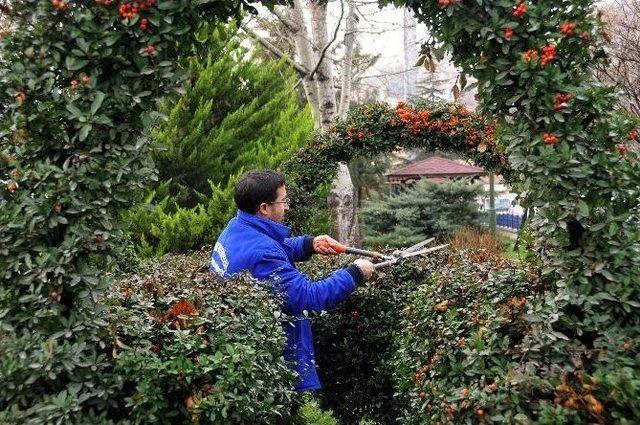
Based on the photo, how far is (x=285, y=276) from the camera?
3219mm

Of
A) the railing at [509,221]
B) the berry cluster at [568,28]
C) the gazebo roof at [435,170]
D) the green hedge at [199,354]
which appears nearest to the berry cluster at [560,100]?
the berry cluster at [568,28]

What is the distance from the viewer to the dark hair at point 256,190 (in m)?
3.51

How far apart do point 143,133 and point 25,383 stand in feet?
3.56

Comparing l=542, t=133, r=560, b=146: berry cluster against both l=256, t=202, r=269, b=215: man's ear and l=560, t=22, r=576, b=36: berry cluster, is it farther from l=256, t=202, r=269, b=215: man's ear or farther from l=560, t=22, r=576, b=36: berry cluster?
l=256, t=202, r=269, b=215: man's ear

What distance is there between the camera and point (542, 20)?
240 cm

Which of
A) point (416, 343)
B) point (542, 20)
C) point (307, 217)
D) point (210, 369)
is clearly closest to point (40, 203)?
point (210, 369)

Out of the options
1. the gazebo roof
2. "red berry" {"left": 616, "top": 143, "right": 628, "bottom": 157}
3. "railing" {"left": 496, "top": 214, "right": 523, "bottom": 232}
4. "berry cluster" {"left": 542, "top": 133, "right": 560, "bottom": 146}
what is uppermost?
"berry cluster" {"left": 542, "top": 133, "right": 560, "bottom": 146}

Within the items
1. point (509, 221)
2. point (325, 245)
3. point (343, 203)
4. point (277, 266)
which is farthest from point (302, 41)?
point (509, 221)

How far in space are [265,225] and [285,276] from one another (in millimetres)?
367

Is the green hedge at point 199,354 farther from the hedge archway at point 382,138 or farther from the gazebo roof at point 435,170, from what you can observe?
the gazebo roof at point 435,170

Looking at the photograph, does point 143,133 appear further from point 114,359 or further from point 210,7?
point 114,359

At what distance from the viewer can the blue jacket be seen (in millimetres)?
3193

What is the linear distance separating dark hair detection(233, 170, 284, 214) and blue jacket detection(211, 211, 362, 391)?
0.20 ft

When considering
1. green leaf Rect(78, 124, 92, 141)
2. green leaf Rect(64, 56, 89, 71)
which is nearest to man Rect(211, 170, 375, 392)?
green leaf Rect(78, 124, 92, 141)
